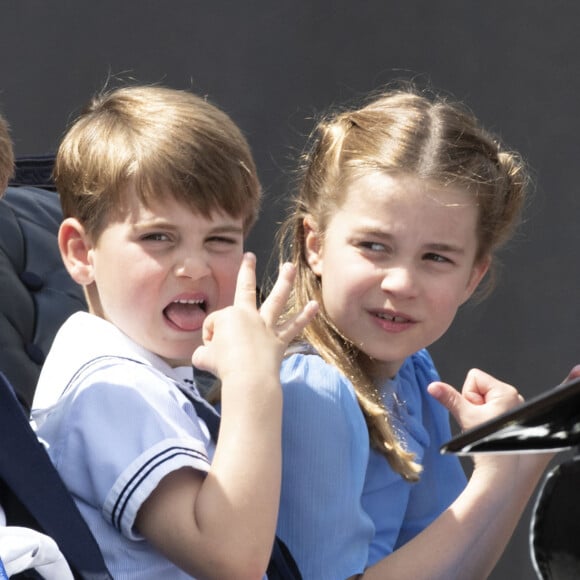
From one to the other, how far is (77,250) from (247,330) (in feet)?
1.04

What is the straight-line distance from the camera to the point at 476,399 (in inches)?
70.1

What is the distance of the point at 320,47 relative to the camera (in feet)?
10.5

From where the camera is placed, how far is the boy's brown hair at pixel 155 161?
162cm

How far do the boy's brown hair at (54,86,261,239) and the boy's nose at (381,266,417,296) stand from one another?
188mm

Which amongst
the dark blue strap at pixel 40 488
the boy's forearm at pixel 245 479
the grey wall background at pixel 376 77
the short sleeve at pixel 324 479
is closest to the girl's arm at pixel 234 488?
the boy's forearm at pixel 245 479

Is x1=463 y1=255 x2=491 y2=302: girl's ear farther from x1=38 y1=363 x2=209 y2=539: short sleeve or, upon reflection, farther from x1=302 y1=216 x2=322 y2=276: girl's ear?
x1=38 y1=363 x2=209 y2=539: short sleeve

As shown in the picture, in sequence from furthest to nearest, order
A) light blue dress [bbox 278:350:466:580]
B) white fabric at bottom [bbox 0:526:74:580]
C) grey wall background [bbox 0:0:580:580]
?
grey wall background [bbox 0:0:580:580]
light blue dress [bbox 278:350:466:580]
white fabric at bottom [bbox 0:526:74:580]

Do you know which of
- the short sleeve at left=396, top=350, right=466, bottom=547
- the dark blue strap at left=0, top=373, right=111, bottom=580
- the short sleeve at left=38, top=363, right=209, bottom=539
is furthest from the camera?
the short sleeve at left=396, top=350, right=466, bottom=547

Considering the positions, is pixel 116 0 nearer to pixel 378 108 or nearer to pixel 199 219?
pixel 378 108

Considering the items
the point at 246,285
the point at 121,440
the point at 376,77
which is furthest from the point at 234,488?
the point at 376,77

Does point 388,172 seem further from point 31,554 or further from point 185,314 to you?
point 31,554

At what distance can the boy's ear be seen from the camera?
1.70 meters

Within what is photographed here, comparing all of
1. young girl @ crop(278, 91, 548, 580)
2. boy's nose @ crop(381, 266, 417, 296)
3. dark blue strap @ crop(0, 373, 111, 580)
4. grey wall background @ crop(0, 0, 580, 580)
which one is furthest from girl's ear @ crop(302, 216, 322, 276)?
grey wall background @ crop(0, 0, 580, 580)

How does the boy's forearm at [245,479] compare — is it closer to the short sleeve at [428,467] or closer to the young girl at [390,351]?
the young girl at [390,351]
